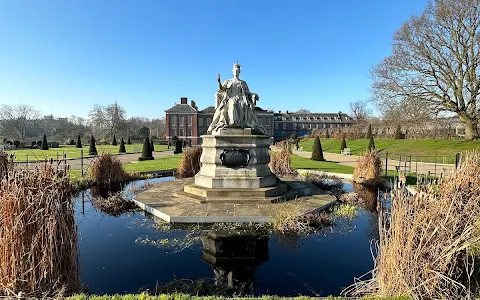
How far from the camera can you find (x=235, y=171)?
335 inches

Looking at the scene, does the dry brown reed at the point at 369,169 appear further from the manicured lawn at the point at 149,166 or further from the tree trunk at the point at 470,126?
the tree trunk at the point at 470,126

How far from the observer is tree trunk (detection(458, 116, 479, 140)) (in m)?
24.5

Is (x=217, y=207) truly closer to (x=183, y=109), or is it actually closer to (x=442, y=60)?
(x=442, y=60)

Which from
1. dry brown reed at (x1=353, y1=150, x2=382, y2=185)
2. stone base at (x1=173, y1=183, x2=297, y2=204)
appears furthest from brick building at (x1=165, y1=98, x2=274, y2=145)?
stone base at (x1=173, y1=183, x2=297, y2=204)

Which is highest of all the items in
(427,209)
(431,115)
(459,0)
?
(459,0)

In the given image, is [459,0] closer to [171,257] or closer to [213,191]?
[213,191]

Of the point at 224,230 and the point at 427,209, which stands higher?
the point at 427,209

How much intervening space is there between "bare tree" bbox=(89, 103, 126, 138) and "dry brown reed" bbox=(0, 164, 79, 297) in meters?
70.7

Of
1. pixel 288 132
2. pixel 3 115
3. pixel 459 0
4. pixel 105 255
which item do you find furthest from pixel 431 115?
pixel 3 115

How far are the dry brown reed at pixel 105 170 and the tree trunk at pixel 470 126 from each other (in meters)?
27.7

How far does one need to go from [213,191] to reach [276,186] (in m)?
2.01

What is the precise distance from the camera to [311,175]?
14.2 meters

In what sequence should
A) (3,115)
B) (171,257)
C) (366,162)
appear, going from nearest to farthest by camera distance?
(171,257), (366,162), (3,115)

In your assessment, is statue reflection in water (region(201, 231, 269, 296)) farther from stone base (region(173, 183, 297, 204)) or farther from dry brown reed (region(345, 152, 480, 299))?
stone base (region(173, 183, 297, 204))
